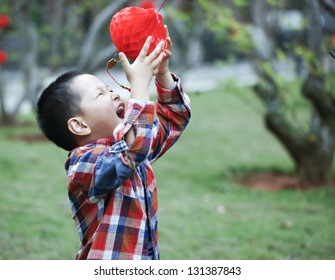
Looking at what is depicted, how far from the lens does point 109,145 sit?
2.37m

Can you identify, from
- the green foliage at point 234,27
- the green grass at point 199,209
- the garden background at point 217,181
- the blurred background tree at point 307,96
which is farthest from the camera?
the green foliage at point 234,27

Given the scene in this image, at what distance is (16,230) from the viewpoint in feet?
15.8

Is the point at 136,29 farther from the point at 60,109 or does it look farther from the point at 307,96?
the point at 307,96

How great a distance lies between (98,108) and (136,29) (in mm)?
331

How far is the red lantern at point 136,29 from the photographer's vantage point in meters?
2.27

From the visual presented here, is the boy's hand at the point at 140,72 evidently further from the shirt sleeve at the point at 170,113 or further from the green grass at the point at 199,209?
the green grass at the point at 199,209

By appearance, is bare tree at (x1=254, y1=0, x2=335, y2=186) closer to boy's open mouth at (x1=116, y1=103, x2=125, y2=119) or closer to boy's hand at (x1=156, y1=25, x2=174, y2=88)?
boy's hand at (x1=156, y1=25, x2=174, y2=88)

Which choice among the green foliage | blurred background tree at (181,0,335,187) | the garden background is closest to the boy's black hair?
the garden background

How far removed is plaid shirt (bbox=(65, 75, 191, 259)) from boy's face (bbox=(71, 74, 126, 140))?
5 centimetres

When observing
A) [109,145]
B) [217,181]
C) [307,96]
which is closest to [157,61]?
[109,145]

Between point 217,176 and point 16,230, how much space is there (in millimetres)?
2776

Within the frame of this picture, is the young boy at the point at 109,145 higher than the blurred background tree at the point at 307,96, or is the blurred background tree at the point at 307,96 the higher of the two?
the young boy at the point at 109,145

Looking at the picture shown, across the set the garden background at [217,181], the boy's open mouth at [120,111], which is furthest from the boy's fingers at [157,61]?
the garden background at [217,181]

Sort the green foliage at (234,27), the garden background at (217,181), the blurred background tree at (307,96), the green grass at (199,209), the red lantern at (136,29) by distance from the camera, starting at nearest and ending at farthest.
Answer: the red lantern at (136,29), the green grass at (199,209), the garden background at (217,181), the blurred background tree at (307,96), the green foliage at (234,27)
